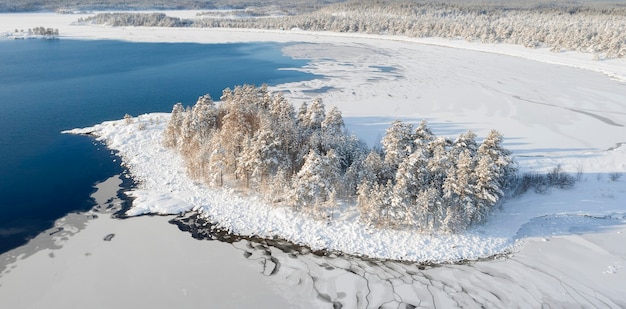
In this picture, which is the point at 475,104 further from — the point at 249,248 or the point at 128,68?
the point at 128,68

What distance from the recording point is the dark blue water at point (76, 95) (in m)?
33.3

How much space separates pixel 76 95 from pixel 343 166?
5203cm

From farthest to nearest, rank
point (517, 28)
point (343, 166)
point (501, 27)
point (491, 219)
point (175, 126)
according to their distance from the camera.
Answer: point (501, 27) < point (517, 28) < point (175, 126) < point (343, 166) < point (491, 219)

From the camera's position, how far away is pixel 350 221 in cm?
3038

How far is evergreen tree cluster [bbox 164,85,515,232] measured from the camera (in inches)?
1133

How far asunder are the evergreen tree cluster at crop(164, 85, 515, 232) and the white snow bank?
3.70ft

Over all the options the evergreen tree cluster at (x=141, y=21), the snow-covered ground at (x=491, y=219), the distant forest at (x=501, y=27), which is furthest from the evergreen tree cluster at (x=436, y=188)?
the evergreen tree cluster at (x=141, y=21)

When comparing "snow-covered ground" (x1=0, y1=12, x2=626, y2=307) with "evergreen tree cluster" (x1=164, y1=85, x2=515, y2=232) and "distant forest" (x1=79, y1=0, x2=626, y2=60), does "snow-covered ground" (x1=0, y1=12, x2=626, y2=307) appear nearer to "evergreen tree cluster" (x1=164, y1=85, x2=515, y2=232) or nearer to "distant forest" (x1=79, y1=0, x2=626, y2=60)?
"evergreen tree cluster" (x1=164, y1=85, x2=515, y2=232)

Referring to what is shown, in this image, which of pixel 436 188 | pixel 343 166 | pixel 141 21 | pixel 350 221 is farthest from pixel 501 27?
pixel 141 21

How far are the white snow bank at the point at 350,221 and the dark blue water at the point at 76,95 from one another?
182 inches

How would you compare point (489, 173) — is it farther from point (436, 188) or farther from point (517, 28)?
point (517, 28)

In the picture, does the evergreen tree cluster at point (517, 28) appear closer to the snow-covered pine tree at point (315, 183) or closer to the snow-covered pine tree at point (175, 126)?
the snow-covered pine tree at point (315, 183)

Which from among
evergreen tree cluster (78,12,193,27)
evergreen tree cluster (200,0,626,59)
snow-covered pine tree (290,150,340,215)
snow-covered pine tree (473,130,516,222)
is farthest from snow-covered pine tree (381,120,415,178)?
evergreen tree cluster (78,12,193,27)

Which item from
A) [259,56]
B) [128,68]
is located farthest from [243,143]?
[259,56]
